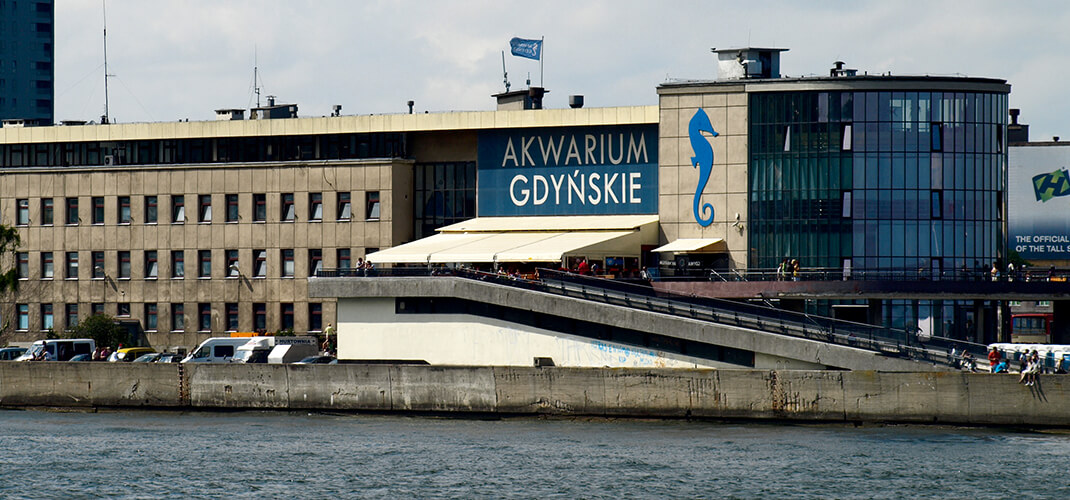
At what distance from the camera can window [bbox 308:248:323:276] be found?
85.8 metres

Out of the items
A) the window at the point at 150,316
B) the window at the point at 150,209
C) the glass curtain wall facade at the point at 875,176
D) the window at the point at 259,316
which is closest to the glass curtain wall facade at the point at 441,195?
the window at the point at 259,316

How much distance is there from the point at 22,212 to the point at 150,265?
876 centimetres

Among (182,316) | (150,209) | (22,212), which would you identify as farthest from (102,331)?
(22,212)

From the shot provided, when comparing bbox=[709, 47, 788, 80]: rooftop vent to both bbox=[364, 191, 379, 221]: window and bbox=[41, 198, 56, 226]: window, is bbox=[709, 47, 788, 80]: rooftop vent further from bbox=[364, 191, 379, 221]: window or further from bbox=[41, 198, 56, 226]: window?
bbox=[41, 198, 56, 226]: window

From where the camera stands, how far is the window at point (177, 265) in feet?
292

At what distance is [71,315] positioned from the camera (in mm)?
91312

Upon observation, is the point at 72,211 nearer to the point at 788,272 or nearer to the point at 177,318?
the point at 177,318

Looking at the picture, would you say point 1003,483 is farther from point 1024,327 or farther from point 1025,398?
point 1024,327

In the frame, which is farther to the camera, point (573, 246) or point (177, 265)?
point (177, 265)

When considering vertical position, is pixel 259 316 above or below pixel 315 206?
below

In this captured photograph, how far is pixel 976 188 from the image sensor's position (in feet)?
253

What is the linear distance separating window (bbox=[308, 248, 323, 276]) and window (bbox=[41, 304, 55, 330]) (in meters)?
16.4

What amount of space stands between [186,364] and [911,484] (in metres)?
36.0

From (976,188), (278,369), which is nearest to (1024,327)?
(976,188)
